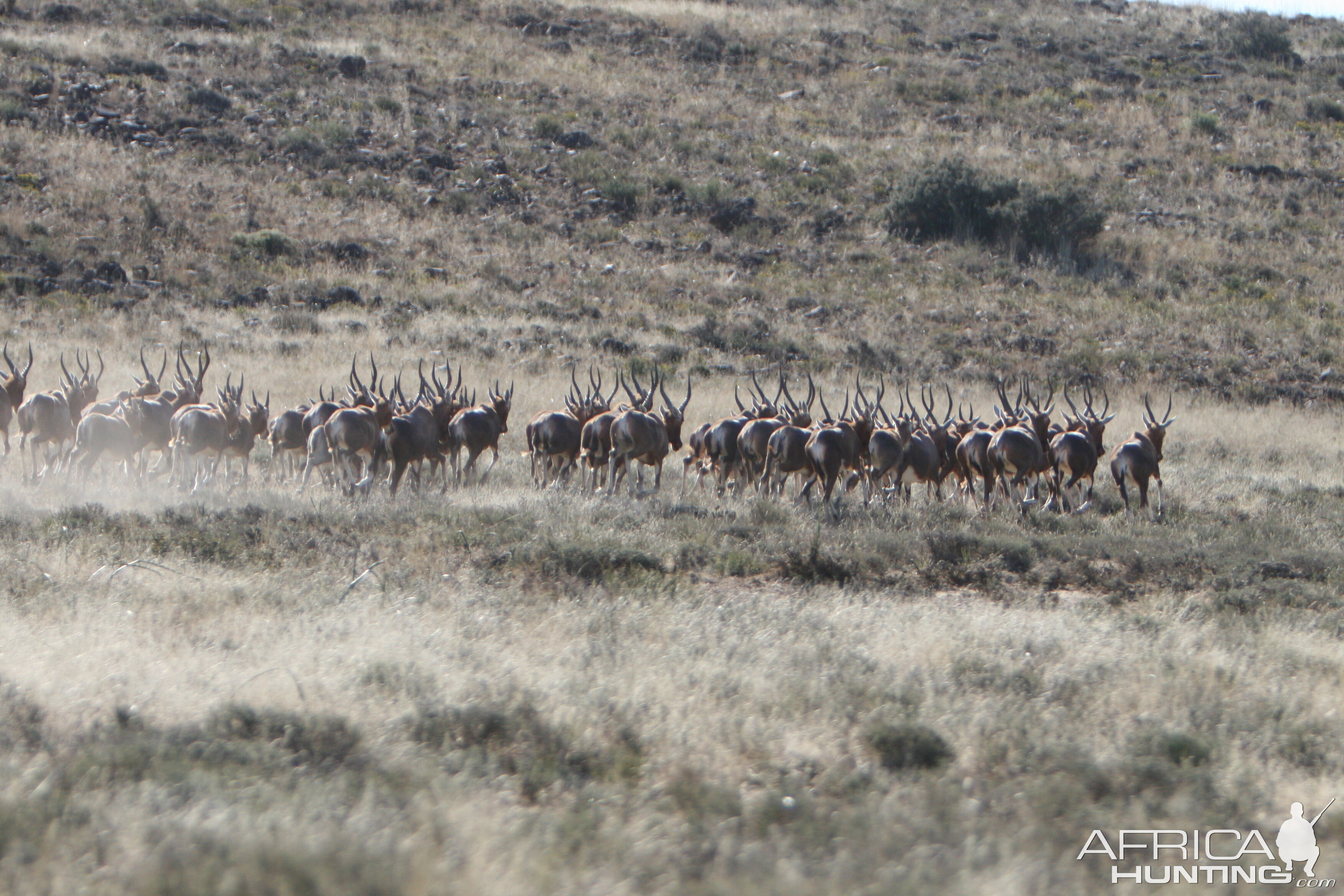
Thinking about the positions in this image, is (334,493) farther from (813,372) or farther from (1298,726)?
(813,372)

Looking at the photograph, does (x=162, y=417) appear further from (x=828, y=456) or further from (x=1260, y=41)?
(x=1260, y=41)

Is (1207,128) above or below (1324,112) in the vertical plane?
below

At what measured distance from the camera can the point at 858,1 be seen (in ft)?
239

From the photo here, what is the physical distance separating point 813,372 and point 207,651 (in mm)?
25791

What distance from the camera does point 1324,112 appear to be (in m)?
57.0

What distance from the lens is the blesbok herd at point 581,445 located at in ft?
56.0

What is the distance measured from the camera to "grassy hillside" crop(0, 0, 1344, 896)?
591 cm

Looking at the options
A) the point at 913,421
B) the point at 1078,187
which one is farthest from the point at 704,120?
the point at 913,421

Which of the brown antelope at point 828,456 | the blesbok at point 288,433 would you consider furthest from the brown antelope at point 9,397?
the brown antelope at point 828,456

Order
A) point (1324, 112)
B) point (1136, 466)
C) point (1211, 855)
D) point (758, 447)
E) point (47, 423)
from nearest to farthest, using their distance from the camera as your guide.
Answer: point (1211, 855), point (1136, 466), point (47, 423), point (758, 447), point (1324, 112)

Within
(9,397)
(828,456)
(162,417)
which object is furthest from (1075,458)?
(9,397)

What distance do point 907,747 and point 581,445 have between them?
11.9 metres

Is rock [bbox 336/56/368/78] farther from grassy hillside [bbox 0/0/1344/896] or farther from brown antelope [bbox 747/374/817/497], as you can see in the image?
brown antelope [bbox 747/374/817/497]

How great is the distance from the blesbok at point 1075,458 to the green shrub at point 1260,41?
56251mm
